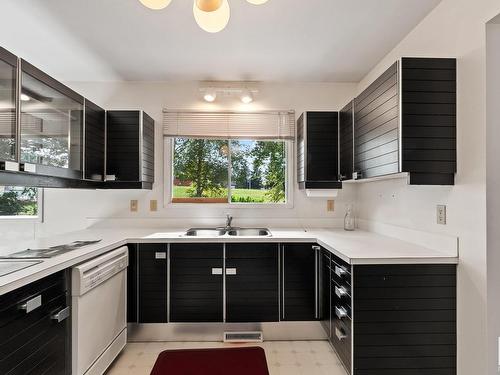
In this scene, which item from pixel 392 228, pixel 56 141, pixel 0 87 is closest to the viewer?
pixel 0 87

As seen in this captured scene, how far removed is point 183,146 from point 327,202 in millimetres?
1699

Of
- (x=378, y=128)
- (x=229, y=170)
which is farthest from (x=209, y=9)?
(x=229, y=170)

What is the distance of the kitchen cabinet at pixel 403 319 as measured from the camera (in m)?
1.70

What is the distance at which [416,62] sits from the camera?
174cm

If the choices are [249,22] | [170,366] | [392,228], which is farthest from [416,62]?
[170,366]

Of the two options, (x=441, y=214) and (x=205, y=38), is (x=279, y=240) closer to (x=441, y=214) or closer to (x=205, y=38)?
(x=441, y=214)

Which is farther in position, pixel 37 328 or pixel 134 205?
pixel 134 205

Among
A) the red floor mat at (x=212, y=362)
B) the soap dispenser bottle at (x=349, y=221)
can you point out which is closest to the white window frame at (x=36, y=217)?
the red floor mat at (x=212, y=362)

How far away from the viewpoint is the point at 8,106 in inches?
62.2

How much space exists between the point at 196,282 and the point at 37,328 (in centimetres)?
120

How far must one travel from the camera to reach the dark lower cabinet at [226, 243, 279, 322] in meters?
2.46

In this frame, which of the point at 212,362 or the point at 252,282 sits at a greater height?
the point at 252,282

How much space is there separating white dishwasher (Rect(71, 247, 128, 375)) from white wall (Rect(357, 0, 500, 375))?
2184mm

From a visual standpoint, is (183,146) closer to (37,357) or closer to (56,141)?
(56,141)
